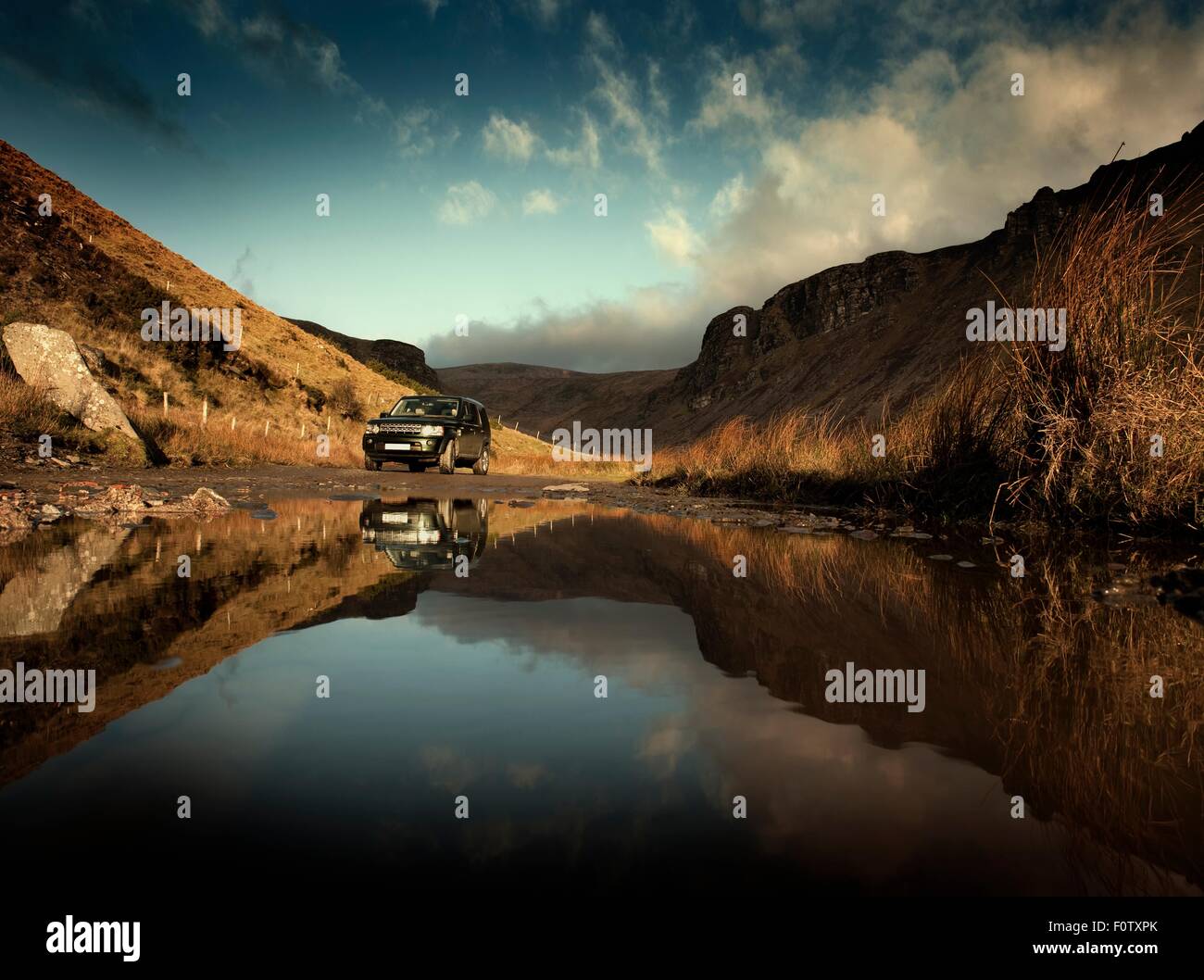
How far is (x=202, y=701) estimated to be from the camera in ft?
6.84

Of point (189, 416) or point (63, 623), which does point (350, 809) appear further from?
point (189, 416)

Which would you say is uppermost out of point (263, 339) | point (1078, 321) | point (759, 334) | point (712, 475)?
point (759, 334)

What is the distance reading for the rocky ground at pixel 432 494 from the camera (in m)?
4.36

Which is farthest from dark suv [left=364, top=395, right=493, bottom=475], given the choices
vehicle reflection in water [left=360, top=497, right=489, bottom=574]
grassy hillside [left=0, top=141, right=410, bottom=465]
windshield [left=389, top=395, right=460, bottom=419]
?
vehicle reflection in water [left=360, top=497, right=489, bottom=574]

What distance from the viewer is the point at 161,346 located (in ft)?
94.9

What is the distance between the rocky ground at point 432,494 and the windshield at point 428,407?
273 cm

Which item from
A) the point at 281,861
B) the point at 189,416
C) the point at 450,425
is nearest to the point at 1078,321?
the point at 281,861

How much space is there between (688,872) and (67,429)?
18461 mm

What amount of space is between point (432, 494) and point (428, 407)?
726 centimetres

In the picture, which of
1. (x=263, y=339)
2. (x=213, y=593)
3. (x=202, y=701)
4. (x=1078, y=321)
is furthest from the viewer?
(x=263, y=339)

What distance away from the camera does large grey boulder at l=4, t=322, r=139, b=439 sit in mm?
16391

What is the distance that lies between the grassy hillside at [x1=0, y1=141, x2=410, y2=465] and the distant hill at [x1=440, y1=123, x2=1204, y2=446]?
4191 cm

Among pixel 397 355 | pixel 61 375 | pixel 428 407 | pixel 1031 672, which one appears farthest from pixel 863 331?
pixel 1031 672

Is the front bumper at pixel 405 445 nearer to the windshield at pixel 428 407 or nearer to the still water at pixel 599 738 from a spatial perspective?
the windshield at pixel 428 407
